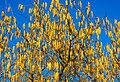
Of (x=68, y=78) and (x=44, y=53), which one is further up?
(x=44, y=53)

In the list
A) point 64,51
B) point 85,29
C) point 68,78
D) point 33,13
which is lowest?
point 68,78

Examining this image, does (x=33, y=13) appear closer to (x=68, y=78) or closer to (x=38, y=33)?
(x=38, y=33)

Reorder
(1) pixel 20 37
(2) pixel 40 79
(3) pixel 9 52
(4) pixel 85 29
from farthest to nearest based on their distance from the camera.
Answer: (3) pixel 9 52 → (1) pixel 20 37 → (2) pixel 40 79 → (4) pixel 85 29

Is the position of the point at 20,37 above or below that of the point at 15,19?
below

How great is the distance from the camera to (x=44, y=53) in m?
5.70

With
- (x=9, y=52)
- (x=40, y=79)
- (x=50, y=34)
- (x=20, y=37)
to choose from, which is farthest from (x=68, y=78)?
Answer: (x=9, y=52)

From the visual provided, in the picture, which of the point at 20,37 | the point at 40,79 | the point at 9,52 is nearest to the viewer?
the point at 40,79

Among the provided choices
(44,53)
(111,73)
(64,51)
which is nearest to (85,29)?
(64,51)

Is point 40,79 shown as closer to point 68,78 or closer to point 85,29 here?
point 68,78

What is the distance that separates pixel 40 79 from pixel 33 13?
1.34 m

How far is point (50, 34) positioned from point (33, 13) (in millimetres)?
738

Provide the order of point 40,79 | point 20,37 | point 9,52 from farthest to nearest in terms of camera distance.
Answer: point 9,52
point 20,37
point 40,79

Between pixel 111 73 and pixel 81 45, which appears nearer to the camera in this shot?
pixel 81 45

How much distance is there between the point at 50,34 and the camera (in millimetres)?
5441
